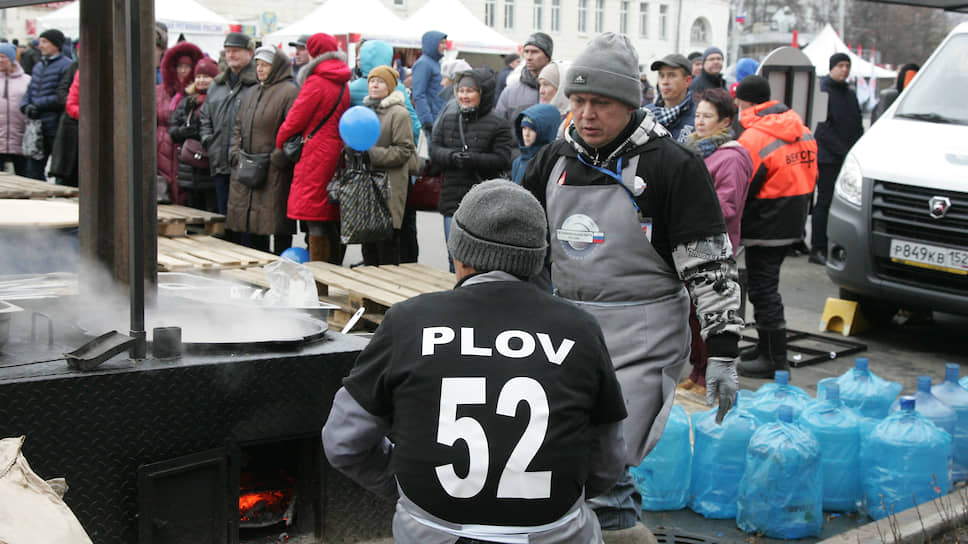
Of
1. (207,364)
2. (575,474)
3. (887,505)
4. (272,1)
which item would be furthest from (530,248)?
(272,1)

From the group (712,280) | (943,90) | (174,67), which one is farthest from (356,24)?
(712,280)

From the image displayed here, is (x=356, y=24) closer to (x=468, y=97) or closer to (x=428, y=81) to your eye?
(x=428, y=81)

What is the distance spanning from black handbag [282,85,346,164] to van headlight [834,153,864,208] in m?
4.06

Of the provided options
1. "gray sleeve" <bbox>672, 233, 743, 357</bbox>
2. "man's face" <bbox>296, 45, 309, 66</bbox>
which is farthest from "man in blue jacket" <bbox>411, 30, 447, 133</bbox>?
"gray sleeve" <bbox>672, 233, 743, 357</bbox>

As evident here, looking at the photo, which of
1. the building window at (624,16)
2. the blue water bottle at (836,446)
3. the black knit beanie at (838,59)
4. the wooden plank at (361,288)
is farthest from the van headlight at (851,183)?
the building window at (624,16)

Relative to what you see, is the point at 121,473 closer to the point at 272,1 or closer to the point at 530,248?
the point at 530,248

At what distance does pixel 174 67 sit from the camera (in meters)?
9.53

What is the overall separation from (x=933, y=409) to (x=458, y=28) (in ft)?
58.7

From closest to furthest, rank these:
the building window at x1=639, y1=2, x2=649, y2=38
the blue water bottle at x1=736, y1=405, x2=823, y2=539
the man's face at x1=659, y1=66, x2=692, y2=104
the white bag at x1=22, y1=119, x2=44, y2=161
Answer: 1. the blue water bottle at x1=736, y1=405, x2=823, y2=539
2. the man's face at x1=659, y1=66, x2=692, y2=104
3. the white bag at x1=22, y1=119, x2=44, y2=161
4. the building window at x1=639, y1=2, x2=649, y2=38

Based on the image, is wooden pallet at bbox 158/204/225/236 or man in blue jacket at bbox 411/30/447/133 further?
man in blue jacket at bbox 411/30/447/133

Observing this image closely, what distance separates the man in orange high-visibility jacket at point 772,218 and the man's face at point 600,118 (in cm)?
358

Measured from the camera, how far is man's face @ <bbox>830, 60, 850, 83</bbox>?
11.0m

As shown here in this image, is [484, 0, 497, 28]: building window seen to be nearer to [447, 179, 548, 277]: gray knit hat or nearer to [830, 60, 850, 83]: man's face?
[830, 60, 850, 83]: man's face

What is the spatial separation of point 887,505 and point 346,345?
8.58 ft
